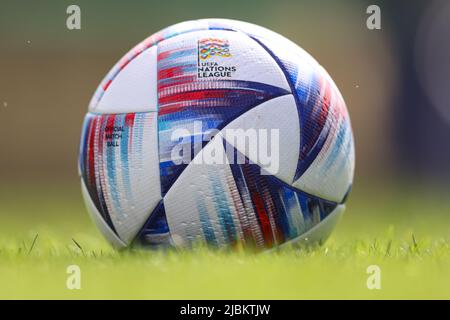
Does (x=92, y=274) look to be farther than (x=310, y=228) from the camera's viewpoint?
No

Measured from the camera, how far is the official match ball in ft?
13.4

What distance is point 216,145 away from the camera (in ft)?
13.3

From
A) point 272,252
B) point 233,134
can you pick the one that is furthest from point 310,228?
point 233,134

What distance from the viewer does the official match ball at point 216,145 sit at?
4078 millimetres

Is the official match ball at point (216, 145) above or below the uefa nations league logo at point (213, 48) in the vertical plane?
below

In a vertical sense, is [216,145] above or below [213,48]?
below

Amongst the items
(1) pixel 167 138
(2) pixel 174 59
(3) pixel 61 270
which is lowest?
(3) pixel 61 270

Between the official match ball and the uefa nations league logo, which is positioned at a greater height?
the uefa nations league logo

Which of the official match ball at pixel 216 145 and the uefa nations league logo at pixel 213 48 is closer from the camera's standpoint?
the official match ball at pixel 216 145

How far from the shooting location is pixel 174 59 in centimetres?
426

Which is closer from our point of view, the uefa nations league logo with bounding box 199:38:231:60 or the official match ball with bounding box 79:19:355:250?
the official match ball with bounding box 79:19:355:250

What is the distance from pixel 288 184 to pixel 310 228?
28 cm

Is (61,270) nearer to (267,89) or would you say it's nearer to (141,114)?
(141,114)

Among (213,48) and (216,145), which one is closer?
(216,145)
